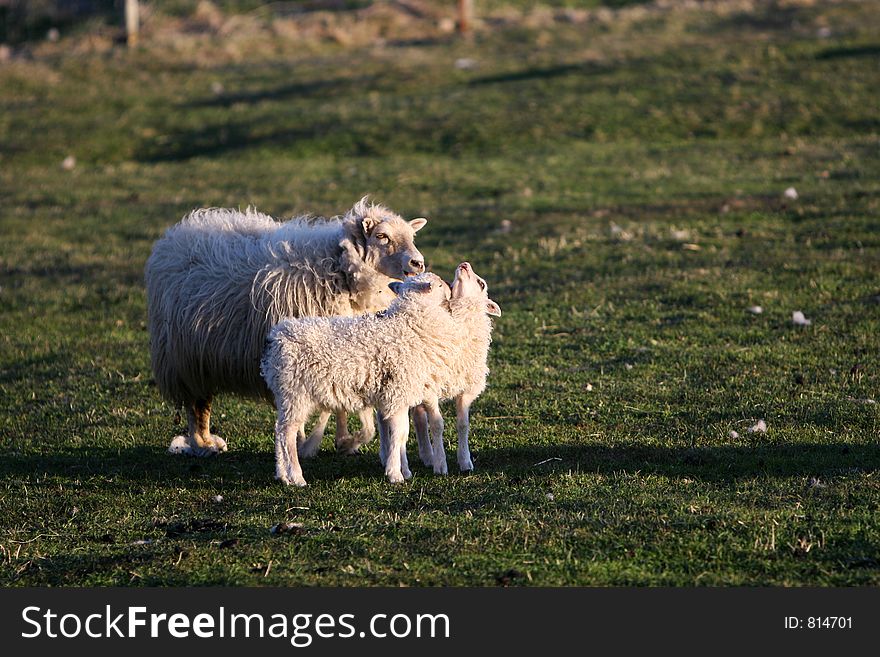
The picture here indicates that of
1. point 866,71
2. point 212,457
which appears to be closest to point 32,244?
point 212,457

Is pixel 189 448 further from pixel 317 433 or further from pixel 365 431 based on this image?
pixel 365 431

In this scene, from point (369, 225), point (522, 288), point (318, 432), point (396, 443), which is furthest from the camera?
point (522, 288)

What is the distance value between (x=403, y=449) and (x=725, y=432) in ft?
8.12

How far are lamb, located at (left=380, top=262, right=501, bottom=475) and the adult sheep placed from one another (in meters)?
0.87

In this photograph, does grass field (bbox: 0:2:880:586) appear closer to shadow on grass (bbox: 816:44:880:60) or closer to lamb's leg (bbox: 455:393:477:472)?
shadow on grass (bbox: 816:44:880:60)

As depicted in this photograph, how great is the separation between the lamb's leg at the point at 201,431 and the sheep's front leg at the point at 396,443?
6.17 ft

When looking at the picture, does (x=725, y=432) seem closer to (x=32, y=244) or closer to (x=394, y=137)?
(x=32, y=244)

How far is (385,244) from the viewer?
909cm

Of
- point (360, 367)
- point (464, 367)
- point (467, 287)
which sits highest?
point (467, 287)

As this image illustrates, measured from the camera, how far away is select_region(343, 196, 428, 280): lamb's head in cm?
903

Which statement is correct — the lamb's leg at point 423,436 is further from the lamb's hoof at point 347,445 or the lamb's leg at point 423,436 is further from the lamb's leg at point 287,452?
the lamb's leg at point 287,452

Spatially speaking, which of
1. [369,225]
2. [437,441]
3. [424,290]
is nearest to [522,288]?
[369,225]

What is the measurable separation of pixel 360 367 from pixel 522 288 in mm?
6114

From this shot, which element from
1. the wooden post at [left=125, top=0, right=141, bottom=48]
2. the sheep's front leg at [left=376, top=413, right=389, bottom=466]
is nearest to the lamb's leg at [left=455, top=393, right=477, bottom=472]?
the sheep's front leg at [left=376, top=413, right=389, bottom=466]
